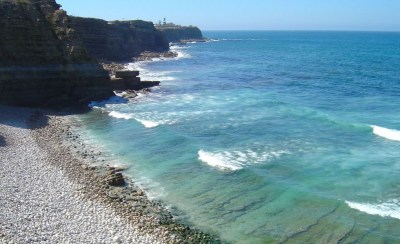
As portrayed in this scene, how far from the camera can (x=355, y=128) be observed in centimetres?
3600

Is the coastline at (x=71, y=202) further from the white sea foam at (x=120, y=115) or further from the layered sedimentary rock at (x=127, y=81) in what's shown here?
the layered sedimentary rock at (x=127, y=81)

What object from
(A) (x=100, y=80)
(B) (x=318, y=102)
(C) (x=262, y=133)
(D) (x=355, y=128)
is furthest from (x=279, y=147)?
(A) (x=100, y=80)

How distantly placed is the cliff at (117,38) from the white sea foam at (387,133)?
45480mm

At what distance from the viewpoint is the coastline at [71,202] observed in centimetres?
1841

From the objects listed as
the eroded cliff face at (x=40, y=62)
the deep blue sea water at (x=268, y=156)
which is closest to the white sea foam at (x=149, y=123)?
the deep blue sea water at (x=268, y=156)

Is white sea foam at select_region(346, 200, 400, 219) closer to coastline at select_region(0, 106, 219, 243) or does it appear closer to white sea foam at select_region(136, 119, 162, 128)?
coastline at select_region(0, 106, 219, 243)

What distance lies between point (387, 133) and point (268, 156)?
11.8 metres

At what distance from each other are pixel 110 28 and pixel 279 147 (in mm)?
76734

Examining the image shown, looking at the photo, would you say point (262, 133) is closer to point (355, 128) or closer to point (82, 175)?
point (355, 128)

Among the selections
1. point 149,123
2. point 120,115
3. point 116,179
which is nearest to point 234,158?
point 116,179

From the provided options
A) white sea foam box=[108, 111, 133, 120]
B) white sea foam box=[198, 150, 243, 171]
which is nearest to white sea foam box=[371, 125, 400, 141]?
white sea foam box=[198, 150, 243, 171]

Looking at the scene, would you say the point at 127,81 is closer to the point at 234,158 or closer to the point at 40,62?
the point at 40,62

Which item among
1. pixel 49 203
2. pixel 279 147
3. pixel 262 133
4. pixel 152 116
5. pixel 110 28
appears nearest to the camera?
pixel 49 203

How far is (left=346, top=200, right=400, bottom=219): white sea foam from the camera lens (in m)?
21.2
